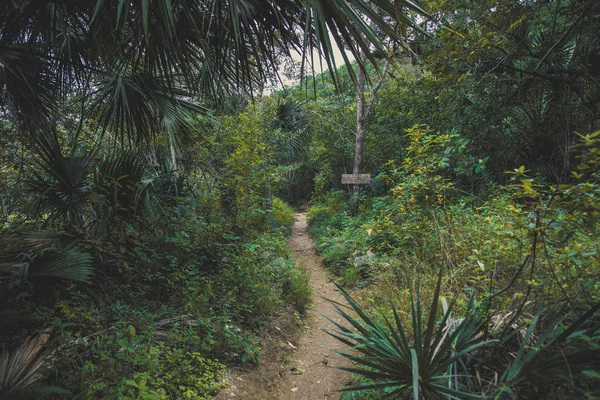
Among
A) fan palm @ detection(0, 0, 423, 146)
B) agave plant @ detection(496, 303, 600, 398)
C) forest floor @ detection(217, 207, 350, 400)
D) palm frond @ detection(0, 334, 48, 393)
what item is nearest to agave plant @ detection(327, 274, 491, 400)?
agave plant @ detection(496, 303, 600, 398)

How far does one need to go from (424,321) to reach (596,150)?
5.95 ft

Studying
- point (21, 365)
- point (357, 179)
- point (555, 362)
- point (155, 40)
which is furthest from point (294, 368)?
point (357, 179)

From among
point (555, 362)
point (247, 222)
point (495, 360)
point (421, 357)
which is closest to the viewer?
point (555, 362)

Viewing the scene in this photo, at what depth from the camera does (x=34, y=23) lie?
278cm

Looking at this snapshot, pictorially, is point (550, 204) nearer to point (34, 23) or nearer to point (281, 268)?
point (281, 268)

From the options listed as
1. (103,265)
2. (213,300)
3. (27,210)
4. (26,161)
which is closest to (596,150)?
(213,300)

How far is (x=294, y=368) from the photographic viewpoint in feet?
10.2

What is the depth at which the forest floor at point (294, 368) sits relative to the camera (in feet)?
8.66

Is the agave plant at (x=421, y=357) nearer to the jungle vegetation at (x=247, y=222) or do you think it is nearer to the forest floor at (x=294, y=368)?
the jungle vegetation at (x=247, y=222)

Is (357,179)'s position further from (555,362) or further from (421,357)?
(555,362)

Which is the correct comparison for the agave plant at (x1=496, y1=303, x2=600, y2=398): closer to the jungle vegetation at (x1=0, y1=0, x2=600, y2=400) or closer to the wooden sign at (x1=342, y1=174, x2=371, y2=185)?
the jungle vegetation at (x1=0, y1=0, x2=600, y2=400)

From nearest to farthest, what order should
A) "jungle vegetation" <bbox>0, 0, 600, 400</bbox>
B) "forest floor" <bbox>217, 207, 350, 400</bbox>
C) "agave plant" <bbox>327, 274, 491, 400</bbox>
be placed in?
"agave plant" <bbox>327, 274, 491, 400</bbox> < "jungle vegetation" <bbox>0, 0, 600, 400</bbox> < "forest floor" <bbox>217, 207, 350, 400</bbox>

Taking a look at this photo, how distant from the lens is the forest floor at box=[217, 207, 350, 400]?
2641 millimetres

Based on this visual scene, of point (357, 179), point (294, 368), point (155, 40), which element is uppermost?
point (155, 40)
